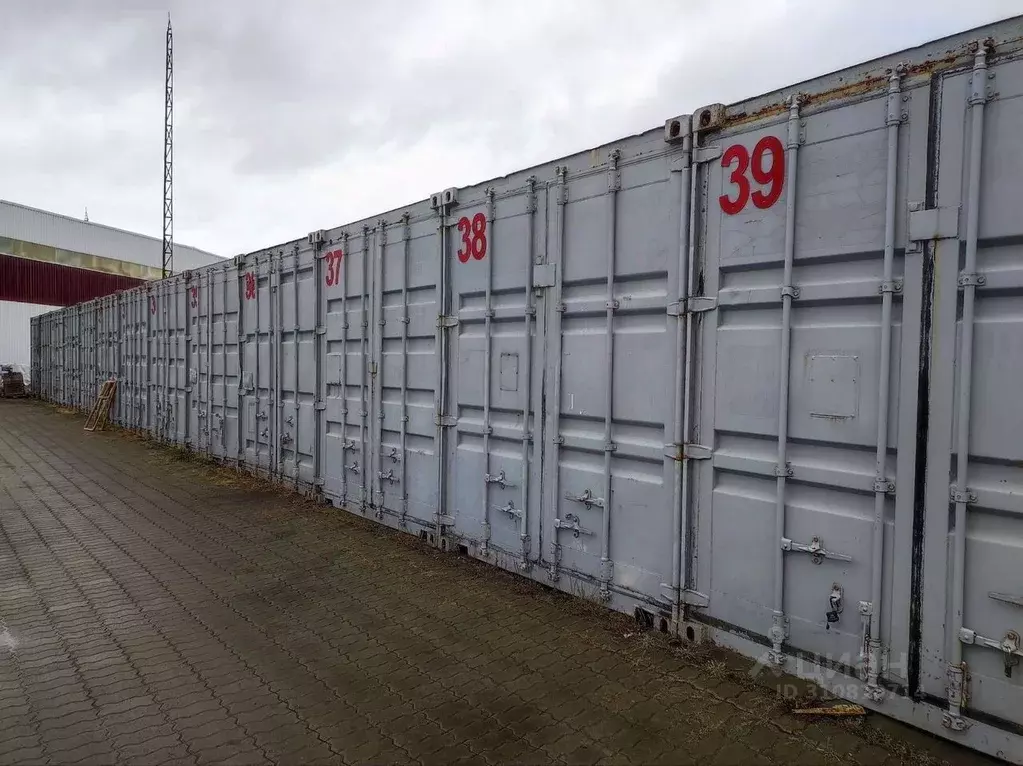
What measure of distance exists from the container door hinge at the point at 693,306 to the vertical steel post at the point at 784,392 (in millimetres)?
472

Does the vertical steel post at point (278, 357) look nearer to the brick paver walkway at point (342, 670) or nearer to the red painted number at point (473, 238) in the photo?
the brick paver walkway at point (342, 670)

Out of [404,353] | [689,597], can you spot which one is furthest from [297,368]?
[689,597]

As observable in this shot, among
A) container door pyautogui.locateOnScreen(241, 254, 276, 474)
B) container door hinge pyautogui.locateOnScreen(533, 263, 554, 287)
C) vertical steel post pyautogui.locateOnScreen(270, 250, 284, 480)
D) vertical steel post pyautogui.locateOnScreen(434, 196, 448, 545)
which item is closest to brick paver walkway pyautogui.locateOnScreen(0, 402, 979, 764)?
vertical steel post pyautogui.locateOnScreen(434, 196, 448, 545)

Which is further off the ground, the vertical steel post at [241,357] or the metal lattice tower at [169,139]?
the metal lattice tower at [169,139]

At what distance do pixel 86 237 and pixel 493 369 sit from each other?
116 ft

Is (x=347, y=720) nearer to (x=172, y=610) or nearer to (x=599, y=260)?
(x=172, y=610)

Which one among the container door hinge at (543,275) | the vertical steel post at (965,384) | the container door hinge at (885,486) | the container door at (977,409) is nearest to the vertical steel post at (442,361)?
the container door hinge at (543,275)

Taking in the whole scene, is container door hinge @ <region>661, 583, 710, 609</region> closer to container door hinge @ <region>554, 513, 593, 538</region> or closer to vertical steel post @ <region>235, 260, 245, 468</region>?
container door hinge @ <region>554, 513, 593, 538</region>

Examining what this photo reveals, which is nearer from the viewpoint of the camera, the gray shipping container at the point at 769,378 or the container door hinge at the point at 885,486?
the gray shipping container at the point at 769,378

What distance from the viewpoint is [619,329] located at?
454 centimetres

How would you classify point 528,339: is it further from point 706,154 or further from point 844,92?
point 844,92

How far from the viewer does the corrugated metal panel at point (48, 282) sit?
95.7 ft

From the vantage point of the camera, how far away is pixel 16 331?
1175 inches

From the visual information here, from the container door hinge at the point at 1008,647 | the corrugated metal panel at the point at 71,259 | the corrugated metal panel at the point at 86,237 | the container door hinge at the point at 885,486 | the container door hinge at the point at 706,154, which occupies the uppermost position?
the corrugated metal panel at the point at 86,237
